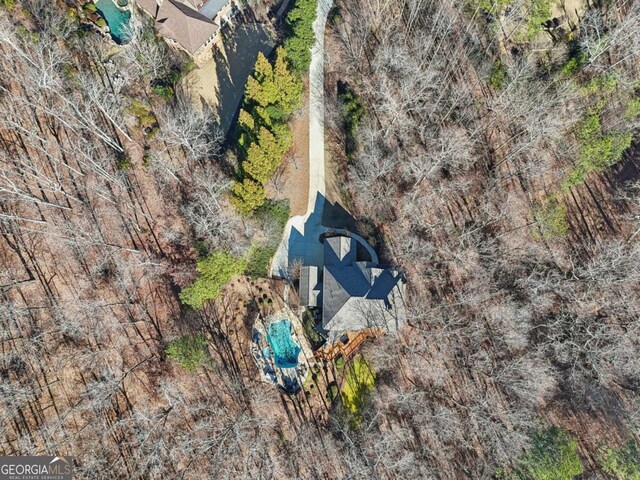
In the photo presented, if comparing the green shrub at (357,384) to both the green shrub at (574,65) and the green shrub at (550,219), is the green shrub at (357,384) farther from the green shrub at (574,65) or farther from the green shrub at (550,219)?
the green shrub at (574,65)

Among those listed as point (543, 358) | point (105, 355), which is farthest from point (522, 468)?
point (105, 355)

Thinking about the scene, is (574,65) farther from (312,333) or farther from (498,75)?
(312,333)

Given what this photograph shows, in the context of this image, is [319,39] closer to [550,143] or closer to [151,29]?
[151,29]

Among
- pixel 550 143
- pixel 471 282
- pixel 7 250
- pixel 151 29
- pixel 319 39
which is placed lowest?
pixel 471 282

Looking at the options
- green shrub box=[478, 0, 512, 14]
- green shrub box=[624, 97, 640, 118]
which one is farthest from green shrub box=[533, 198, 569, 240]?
green shrub box=[478, 0, 512, 14]

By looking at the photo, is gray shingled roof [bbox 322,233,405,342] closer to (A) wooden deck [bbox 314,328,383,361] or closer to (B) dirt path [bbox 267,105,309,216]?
(A) wooden deck [bbox 314,328,383,361]
